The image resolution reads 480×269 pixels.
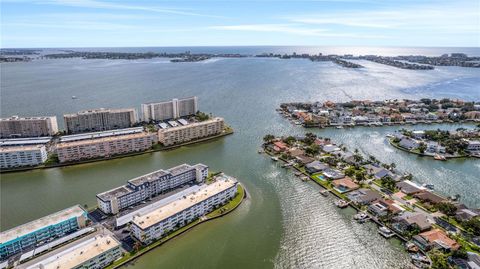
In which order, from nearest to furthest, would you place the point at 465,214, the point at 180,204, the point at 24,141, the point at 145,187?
the point at 180,204, the point at 465,214, the point at 145,187, the point at 24,141

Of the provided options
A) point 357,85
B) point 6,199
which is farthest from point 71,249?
point 357,85

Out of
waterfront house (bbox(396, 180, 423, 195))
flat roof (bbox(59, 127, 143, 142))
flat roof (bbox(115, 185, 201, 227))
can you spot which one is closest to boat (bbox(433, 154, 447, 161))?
waterfront house (bbox(396, 180, 423, 195))

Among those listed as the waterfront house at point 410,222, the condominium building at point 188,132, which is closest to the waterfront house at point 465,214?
the waterfront house at point 410,222

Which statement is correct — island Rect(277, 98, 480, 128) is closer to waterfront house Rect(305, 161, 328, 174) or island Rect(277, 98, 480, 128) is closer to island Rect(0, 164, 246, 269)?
waterfront house Rect(305, 161, 328, 174)

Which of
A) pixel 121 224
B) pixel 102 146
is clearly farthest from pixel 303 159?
pixel 102 146

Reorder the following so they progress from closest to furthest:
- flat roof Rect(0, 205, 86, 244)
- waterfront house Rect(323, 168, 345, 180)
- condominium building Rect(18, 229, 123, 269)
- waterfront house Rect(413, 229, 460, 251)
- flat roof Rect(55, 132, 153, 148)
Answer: condominium building Rect(18, 229, 123, 269) < flat roof Rect(0, 205, 86, 244) < waterfront house Rect(413, 229, 460, 251) < waterfront house Rect(323, 168, 345, 180) < flat roof Rect(55, 132, 153, 148)

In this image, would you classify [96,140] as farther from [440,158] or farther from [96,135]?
[440,158]

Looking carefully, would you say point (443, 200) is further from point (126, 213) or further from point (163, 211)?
point (126, 213)
